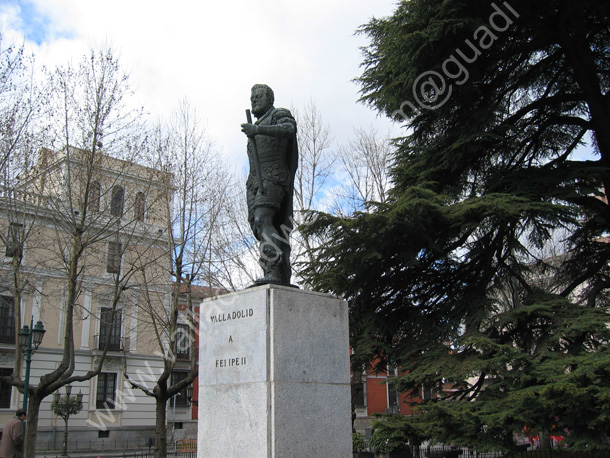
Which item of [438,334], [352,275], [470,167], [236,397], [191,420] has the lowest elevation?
[191,420]

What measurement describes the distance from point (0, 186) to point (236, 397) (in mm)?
12585

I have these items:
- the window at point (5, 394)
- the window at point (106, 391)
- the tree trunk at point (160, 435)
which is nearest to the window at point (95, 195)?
the tree trunk at point (160, 435)

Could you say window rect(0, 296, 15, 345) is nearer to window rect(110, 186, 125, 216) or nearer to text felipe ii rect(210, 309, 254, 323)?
window rect(110, 186, 125, 216)

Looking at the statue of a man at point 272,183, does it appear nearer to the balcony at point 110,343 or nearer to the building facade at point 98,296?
the building facade at point 98,296

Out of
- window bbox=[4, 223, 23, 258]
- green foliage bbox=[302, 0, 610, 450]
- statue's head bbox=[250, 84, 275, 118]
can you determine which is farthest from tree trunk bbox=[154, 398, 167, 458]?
statue's head bbox=[250, 84, 275, 118]

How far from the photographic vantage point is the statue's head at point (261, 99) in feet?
24.2

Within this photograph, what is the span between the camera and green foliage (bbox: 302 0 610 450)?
32.0ft

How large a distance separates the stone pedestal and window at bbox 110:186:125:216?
40.2 feet

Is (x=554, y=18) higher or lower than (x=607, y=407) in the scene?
higher

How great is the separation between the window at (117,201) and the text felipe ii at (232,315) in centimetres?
1199

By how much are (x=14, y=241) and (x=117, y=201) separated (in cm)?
353

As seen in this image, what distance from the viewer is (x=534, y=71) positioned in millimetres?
13695

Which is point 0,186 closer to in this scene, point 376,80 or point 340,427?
point 376,80

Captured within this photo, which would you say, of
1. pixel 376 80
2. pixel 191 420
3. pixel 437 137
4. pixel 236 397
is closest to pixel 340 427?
pixel 236 397
